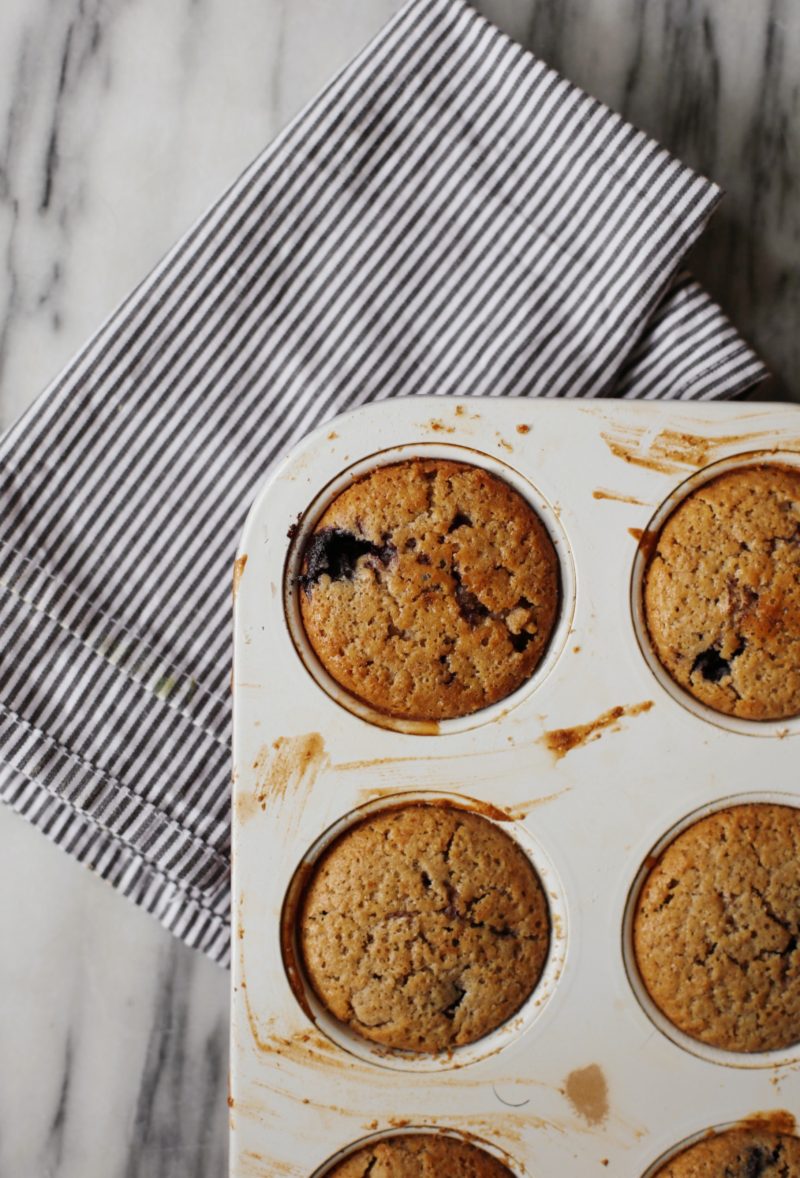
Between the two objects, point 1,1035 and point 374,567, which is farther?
point 1,1035

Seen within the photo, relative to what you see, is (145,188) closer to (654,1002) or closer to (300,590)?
(300,590)

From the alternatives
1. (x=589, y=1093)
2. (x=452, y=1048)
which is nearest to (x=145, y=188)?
(x=452, y=1048)

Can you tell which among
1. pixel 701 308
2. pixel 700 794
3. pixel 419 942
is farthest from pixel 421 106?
pixel 419 942

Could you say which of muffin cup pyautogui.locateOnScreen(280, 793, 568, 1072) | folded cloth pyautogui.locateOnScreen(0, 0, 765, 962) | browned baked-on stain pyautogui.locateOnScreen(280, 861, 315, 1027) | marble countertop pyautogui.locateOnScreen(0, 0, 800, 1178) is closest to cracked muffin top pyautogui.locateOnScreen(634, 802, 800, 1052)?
muffin cup pyautogui.locateOnScreen(280, 793, 568, 1072)

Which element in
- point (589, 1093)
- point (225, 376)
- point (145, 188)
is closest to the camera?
point (589, 1093)

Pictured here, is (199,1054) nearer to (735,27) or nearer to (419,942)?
(419,942)

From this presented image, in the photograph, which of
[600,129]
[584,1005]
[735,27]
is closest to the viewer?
[584,1005]
